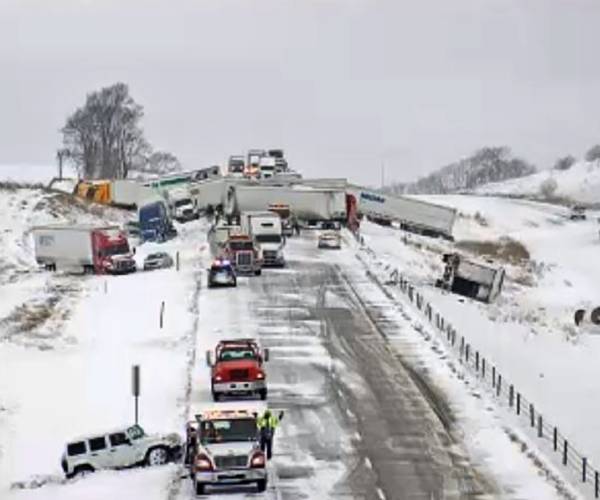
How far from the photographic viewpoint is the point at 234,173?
373 ft

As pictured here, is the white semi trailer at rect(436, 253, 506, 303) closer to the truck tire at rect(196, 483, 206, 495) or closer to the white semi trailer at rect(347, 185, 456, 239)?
the white semi trailer at rect(347, 185, 456, 239)

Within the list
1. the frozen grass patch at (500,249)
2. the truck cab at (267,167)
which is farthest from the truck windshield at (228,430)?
the truck cab at (267,167)

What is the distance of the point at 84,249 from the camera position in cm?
7275

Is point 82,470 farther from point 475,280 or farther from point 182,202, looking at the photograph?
point 182,202

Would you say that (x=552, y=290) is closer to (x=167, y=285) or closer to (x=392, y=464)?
(x=167, y=285)

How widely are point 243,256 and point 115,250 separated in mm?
8504

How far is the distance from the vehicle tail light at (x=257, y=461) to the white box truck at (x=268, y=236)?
137ft

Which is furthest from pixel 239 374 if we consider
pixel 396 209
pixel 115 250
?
pixel 396 209

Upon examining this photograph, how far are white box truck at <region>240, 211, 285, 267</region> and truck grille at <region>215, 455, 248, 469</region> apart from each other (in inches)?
1652

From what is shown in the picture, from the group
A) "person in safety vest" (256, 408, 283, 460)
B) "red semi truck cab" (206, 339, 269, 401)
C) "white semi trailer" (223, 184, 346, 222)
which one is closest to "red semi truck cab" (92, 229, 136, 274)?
"white semi trailer" (223, 184, 346, 222)

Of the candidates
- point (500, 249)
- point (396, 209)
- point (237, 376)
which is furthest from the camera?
point (500, 249)

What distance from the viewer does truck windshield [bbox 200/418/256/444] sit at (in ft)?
97.0

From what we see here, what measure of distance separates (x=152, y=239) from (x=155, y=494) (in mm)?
55647

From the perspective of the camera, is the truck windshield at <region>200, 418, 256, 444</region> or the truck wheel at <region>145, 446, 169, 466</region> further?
the truck wheel at <region>145, 446, 169, 466</region>
